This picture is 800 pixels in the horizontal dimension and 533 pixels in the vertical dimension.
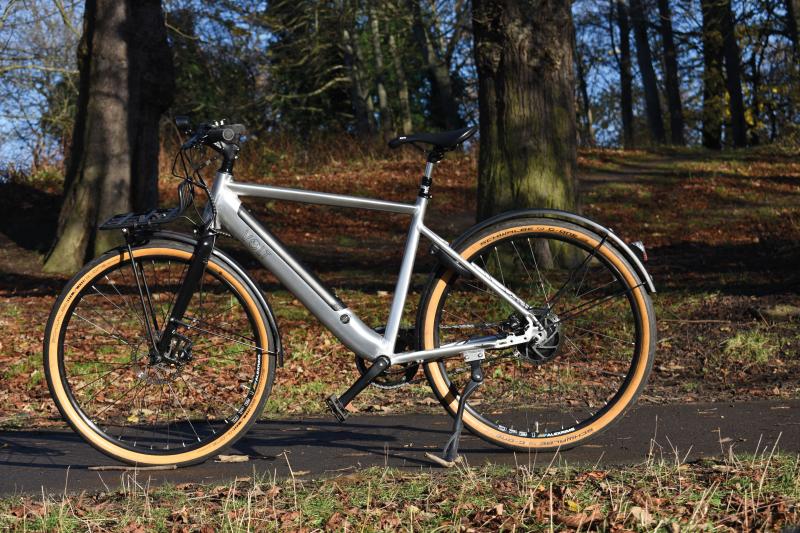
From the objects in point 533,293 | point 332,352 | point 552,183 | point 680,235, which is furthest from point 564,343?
point 680,235

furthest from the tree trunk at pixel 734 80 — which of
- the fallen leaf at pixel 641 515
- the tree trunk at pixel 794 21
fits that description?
the fallen leaf at pixel 641 515

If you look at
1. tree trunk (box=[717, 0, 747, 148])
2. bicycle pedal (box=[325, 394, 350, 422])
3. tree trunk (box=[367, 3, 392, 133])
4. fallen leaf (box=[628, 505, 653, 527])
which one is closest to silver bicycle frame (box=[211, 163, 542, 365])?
bicycle pedal (box=[325, 394, 350, 422])

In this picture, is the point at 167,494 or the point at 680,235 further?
the point at 680,235

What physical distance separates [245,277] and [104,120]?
7508 mm

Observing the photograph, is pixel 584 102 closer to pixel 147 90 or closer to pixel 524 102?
pixel 147 90

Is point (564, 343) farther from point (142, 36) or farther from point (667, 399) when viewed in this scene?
point (142, 36)

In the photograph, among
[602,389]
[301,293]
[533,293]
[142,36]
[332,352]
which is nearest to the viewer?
[301,293]

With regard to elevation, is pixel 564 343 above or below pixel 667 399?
above

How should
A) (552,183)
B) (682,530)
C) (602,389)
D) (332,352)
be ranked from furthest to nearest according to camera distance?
(552,183) → (332,352) → (602,389) → (682,530)

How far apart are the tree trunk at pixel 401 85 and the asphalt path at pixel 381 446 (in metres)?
23.4

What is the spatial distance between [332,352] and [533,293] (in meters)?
2.86

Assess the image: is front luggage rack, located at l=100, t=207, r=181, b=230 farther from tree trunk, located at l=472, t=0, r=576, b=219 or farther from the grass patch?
tree trunk, located at l=472, t=0, r=576, b=219

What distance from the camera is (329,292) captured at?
4.04m

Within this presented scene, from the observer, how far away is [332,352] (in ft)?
23.1
